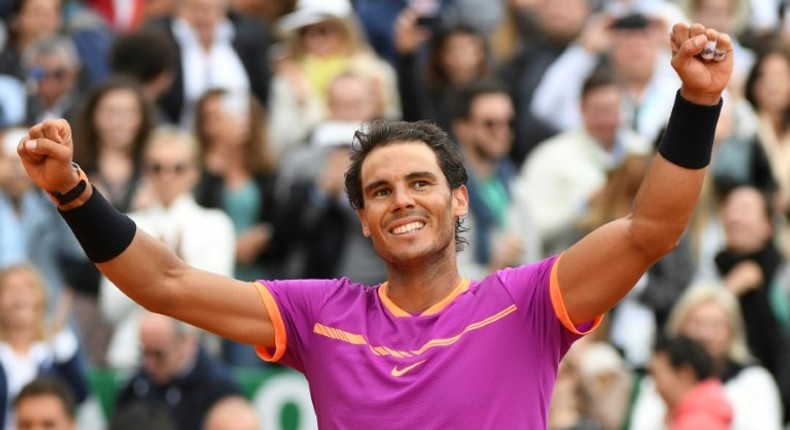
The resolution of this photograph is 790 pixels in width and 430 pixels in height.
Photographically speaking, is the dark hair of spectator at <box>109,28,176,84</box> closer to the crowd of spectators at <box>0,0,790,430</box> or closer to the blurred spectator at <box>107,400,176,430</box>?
the crowd of spectators at <box>0,0,790,430</box>

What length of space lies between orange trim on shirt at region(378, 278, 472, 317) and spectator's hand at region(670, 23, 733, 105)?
1.00 m

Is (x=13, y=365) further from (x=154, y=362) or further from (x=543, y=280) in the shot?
(x=543, y=280)

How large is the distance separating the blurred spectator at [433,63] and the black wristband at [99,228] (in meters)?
7.15

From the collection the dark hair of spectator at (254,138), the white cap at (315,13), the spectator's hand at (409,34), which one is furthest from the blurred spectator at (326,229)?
→ the white cap at (315,13)

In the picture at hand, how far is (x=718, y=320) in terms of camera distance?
1023 cm

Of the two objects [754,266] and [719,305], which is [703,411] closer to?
[719,305]

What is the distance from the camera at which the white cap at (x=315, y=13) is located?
1307 cm

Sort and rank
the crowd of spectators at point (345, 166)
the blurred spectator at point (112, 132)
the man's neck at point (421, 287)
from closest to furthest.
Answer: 1. the man's neck at point (421, 287)
2. the crowd of spectators at point (345, 166)
3. the blurred spectator at point (112, 132)

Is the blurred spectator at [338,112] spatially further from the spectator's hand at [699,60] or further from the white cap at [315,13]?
the spectator's hand at [699,60]

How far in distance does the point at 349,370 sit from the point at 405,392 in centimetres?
22

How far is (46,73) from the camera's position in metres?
12.4

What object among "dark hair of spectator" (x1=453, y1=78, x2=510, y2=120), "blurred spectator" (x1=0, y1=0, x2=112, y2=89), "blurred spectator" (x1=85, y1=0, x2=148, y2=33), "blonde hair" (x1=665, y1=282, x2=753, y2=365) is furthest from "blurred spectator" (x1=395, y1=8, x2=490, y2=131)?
"blonde hair" (x1=665, y1=282, x2=753, y2=365)

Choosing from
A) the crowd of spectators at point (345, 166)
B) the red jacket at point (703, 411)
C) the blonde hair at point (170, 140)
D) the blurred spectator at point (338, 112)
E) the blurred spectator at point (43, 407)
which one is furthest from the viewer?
the blurred spectator at point (338, 112)

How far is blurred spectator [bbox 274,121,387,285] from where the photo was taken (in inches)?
424
